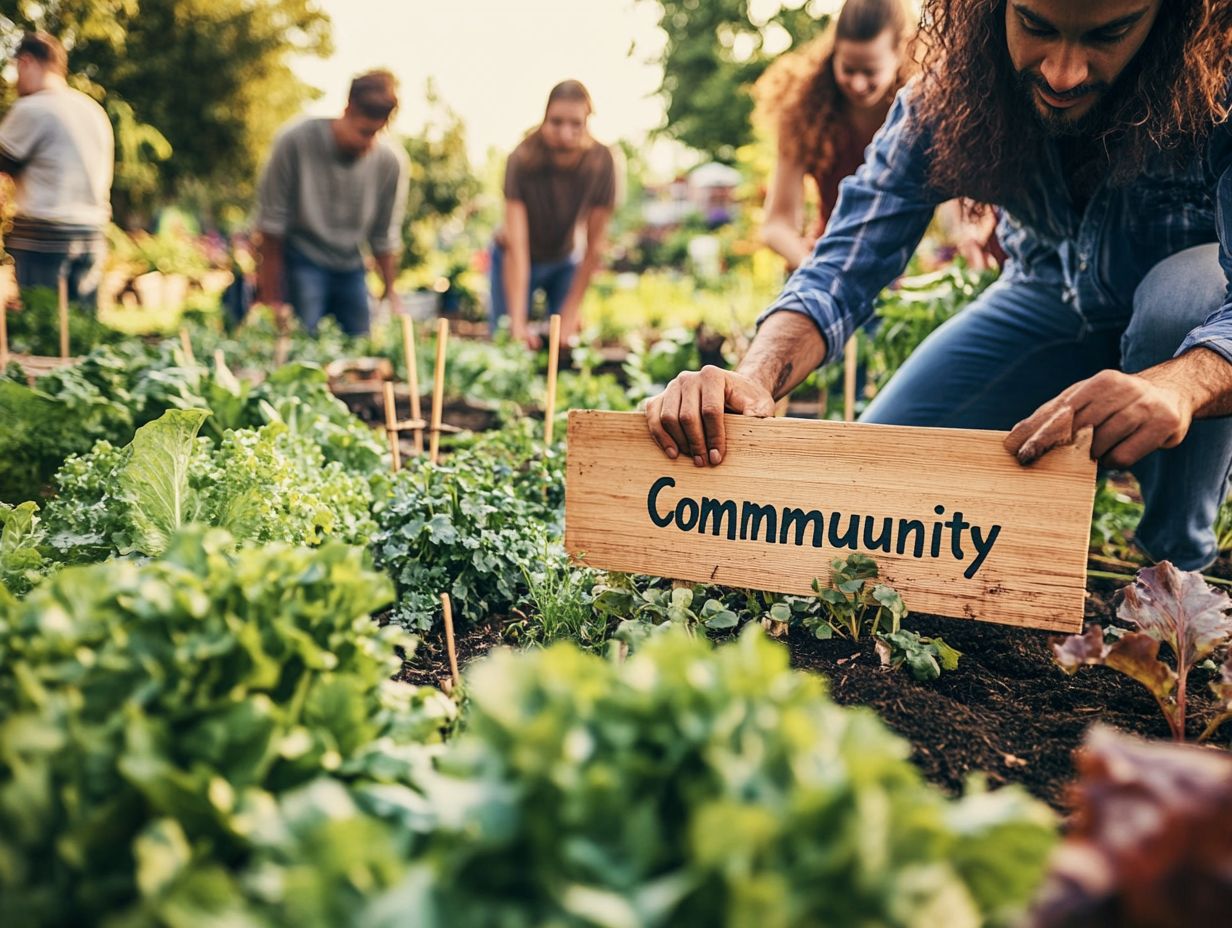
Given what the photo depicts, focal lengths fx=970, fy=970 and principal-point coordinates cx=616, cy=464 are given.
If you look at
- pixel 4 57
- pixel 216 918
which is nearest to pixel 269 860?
pixel 216 918

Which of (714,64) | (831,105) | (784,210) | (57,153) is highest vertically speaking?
(714,64)

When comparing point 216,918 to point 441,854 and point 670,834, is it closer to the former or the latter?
point 441,854

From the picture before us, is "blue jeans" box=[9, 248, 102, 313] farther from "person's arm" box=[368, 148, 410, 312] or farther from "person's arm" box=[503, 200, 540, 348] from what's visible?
"person's arm" box=[503, 200, 540, 348]

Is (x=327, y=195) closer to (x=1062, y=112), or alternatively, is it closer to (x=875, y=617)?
(x=1062, y=112)

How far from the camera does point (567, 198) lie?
21.8ft

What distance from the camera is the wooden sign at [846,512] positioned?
1.95m

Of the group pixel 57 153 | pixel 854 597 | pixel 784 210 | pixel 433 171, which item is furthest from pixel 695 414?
pixel 433 171

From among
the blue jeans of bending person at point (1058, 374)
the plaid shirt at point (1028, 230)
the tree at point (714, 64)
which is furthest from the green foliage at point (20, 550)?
the tree at point (714, 64)

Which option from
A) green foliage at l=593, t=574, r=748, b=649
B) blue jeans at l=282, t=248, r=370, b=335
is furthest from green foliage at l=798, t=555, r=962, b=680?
blue jeans at l=282, t=248, r=370, b=335

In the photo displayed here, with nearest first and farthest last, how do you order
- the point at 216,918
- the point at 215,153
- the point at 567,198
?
the point at 216,918 < the point at 567,198 < the point at 215,153

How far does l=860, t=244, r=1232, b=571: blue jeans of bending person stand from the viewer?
8.80 ft

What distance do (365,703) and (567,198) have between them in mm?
5692

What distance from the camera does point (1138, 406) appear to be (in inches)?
71.8

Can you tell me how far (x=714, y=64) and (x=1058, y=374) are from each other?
30.3 metres
